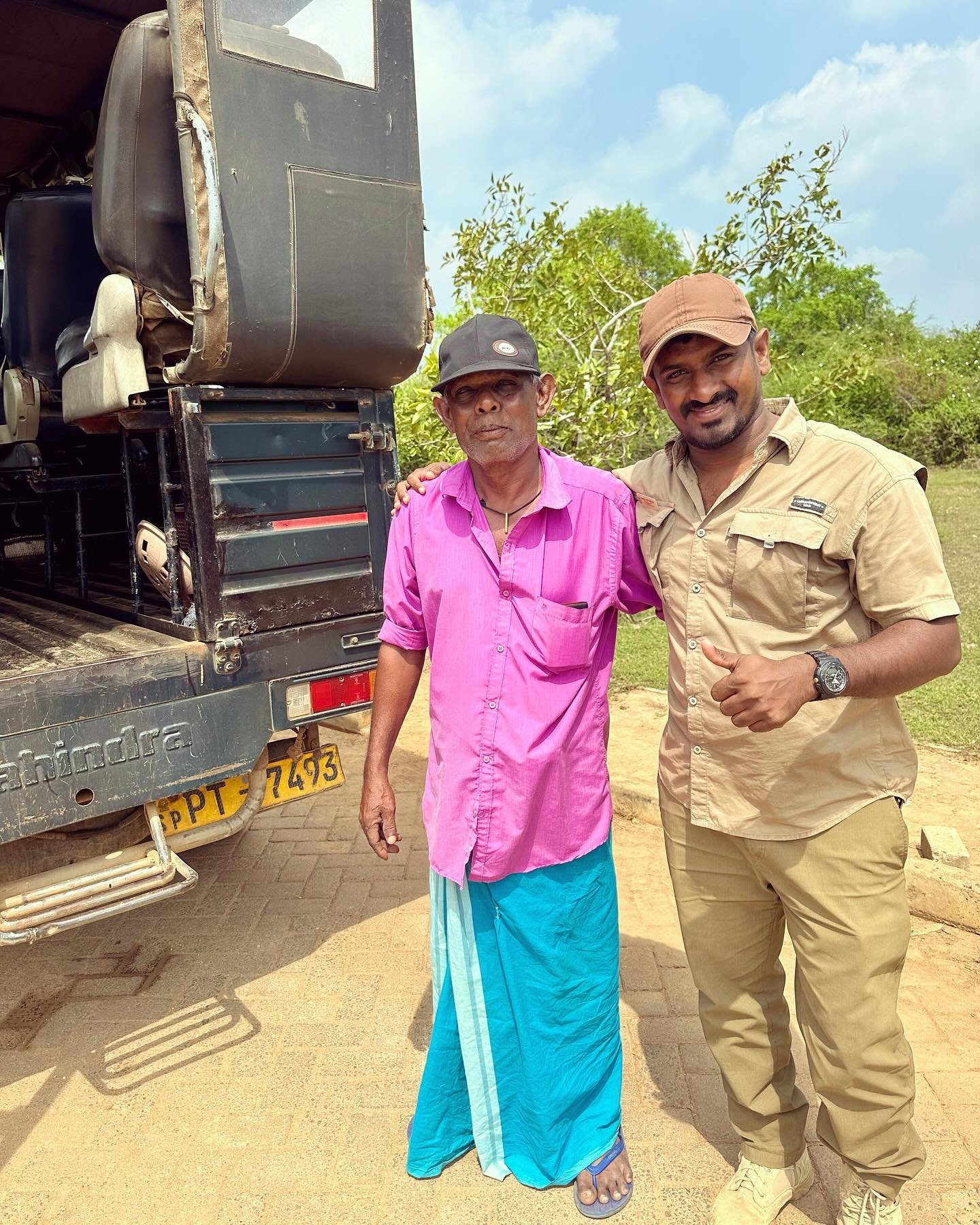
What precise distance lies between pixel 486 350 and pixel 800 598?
2.72ft

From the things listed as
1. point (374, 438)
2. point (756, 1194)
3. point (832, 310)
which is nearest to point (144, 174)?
point (374, 438)

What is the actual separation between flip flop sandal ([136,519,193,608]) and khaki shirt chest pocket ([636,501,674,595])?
1368 millimetres

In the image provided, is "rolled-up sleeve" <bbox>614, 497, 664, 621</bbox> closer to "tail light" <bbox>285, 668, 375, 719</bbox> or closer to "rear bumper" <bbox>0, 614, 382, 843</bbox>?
"tail light" <bbox>285, 668, 375, 719</bbox>

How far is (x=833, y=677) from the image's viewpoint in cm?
165

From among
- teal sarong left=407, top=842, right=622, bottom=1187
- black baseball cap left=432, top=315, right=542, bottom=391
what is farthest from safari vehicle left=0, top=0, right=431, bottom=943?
teal sarong left=407, top=842, right=622, bottom=1187

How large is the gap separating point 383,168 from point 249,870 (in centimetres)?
278

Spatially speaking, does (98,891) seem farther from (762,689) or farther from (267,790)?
(762,689)

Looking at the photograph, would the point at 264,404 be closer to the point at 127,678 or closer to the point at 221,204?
the point at 221,204

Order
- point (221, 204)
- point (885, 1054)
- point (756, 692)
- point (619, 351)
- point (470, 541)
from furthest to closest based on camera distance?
1. point (619, 351)
2. point (221, 204)
3. point (470, 541)
4. point (885, 1054)
5. point (756, 692)

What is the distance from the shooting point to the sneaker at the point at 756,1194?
2.10 m

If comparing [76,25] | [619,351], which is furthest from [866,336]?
[76,25]

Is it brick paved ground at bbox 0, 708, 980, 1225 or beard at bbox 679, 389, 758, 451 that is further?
brick paved ground at bbox 0, 708, 980, 1225

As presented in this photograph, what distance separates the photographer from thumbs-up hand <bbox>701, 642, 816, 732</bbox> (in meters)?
1.62

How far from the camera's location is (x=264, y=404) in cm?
279
